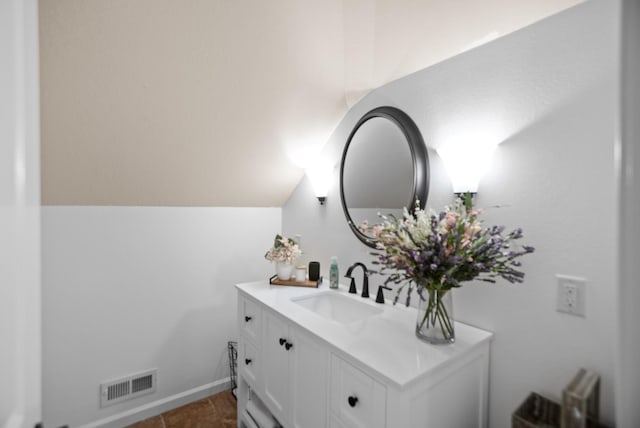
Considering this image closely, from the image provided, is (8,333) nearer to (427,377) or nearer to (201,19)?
(427,377)

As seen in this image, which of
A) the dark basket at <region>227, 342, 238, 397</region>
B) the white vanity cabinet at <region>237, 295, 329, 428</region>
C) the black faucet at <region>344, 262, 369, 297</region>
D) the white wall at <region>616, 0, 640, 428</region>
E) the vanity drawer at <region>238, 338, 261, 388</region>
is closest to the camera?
the white wall at <region>616, 0, 640, 428</region>

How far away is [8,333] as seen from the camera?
1.78 ft

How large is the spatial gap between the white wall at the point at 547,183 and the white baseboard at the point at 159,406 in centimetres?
198

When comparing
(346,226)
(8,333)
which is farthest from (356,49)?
(8,333)

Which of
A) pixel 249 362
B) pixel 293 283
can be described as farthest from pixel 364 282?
pixel 249 362

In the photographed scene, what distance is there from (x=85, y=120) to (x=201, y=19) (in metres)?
0.79

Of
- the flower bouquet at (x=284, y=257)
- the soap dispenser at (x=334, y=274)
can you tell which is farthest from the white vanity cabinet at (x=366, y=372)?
the flower bouquet at (x=284, y=257)

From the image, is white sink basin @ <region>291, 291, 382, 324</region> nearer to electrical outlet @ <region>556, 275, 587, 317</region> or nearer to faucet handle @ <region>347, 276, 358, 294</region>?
faucet handle @ <region>347, 276, 358, 294</region>

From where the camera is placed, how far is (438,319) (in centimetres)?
123

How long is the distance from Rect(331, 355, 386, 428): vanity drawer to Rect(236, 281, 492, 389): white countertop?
6cm

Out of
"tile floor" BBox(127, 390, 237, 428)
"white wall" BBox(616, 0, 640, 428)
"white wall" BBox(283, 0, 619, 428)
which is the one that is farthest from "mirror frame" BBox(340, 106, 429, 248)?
"tile floor" BBox(127, 390, 237, 428)

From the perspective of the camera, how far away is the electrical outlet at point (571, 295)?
109 centimetres

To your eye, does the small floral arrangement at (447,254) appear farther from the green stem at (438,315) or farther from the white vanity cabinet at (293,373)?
the white vanity cabinet at (293,373)

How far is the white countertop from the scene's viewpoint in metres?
1.03
